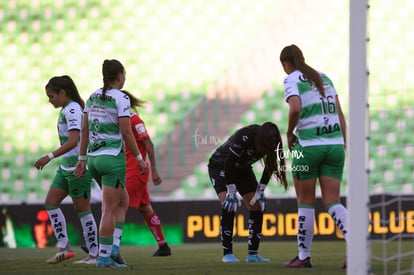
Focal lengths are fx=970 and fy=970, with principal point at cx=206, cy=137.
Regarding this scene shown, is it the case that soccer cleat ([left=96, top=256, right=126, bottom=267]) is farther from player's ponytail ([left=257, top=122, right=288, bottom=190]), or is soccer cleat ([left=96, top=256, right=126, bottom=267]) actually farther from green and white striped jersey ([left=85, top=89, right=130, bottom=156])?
player's ponytail ([left=257, top=122, right=288, bottom=190])

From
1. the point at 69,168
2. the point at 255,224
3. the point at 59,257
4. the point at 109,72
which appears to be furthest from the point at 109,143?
the point at 59,257

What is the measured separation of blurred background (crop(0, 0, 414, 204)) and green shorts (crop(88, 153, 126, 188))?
7.42 metres

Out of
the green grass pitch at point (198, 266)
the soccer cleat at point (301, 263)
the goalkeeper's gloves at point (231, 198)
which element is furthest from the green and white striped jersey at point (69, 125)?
the soccer cleat at point (301, 263)

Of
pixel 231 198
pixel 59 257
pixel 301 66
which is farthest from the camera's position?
pixel 59 257

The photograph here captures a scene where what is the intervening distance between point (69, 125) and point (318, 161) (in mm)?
2204

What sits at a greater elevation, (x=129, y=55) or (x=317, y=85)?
(x=129, y=55)

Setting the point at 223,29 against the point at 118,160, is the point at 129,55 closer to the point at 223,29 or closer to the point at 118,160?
the point at 223,29

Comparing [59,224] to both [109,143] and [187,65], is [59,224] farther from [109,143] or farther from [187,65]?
[187,65]

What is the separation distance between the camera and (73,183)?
8.05 metres

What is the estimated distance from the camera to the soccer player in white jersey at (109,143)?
22.6ft

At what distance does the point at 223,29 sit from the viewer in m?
16.5

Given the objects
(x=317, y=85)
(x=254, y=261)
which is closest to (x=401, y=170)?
(x=254, y=261)

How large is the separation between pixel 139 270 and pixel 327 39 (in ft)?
31.0

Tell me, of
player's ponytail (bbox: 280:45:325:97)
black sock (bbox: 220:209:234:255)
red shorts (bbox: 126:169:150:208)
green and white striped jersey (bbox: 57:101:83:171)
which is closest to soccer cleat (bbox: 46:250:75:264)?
green and white striped jersey (bbox: 57:101:83:171)
